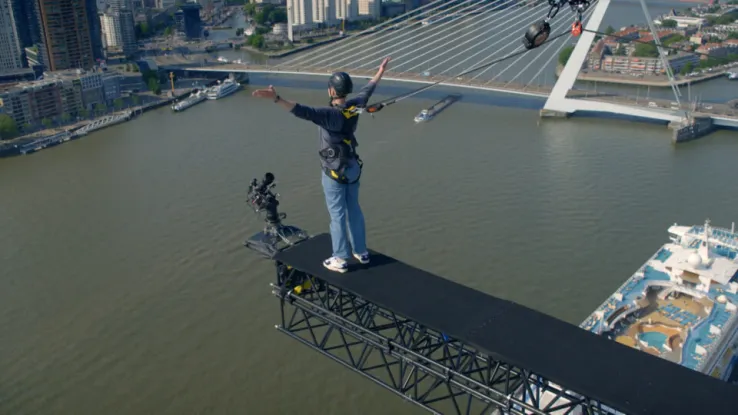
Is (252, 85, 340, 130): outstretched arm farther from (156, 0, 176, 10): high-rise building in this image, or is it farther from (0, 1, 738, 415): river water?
(156, 0, 176, 10): high-rise building

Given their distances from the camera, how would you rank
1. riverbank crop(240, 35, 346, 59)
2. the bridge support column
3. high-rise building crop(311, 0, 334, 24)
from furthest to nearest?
high-rise building crop(311, 0, 334, 24) < riverbank crop(240, 35, 346, 59) < the bridge support column

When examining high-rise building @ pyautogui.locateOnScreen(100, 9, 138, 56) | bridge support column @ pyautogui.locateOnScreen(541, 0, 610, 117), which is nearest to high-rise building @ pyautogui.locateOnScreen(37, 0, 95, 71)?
high-rise building @ pyautogui.locateOnScreen(100, 9, 138, 56)

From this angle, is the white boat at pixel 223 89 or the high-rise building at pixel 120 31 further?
the high-rise building at pixel 120 31

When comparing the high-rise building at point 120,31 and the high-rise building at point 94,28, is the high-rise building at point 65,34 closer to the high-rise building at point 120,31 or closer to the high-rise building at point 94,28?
the high-rise building at point 94,28

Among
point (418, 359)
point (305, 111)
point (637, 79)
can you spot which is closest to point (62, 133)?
point (305, 111)

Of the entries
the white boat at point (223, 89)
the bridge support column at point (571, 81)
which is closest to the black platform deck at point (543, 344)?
the bridge support column at point (571, 81)

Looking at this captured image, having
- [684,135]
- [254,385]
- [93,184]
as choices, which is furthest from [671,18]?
[254,385]

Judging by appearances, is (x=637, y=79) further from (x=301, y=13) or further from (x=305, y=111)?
(x=305, y=111)
